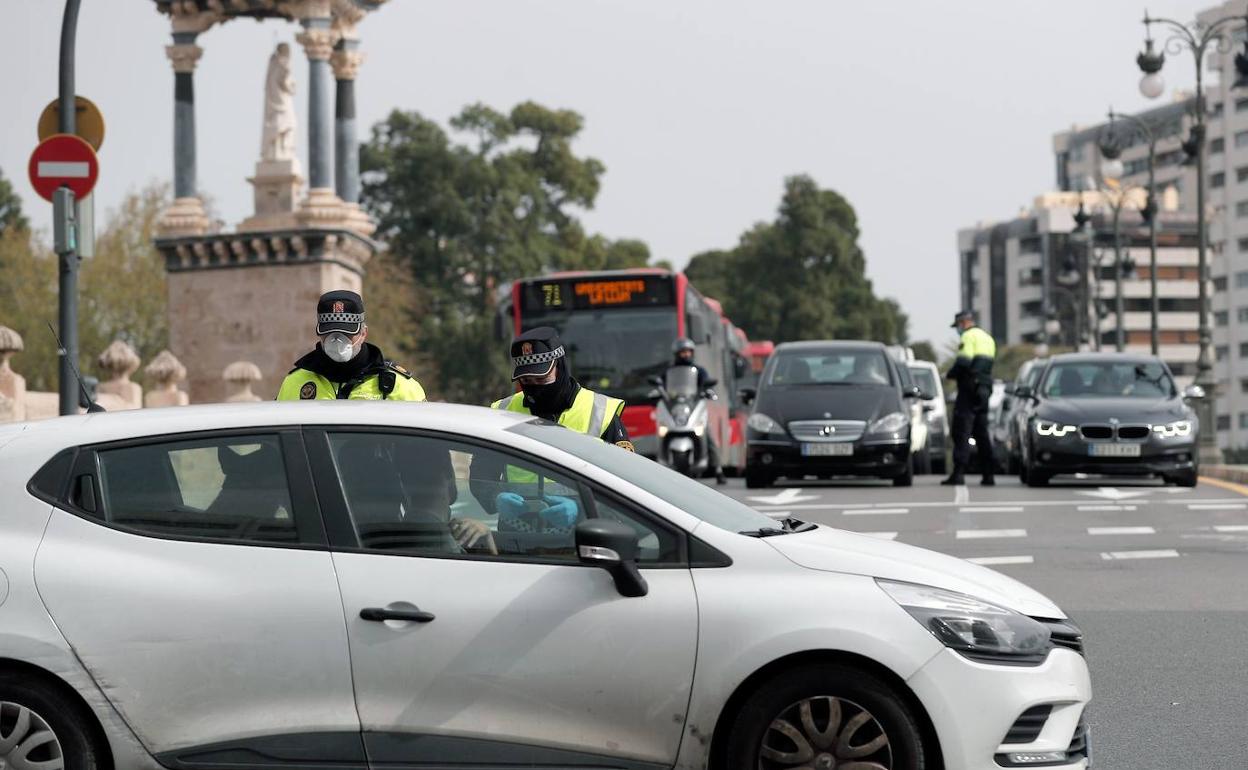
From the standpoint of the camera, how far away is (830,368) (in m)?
25.7

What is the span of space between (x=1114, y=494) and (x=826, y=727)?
17402 millimetres

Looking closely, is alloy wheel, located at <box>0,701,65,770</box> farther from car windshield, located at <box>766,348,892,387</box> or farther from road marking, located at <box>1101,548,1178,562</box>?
car windshield, located at <box>766,348,892,387</box>

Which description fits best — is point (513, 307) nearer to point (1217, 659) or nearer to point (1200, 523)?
point (1200, 523)

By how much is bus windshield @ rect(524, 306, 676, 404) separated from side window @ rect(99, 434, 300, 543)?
2519 centimetres

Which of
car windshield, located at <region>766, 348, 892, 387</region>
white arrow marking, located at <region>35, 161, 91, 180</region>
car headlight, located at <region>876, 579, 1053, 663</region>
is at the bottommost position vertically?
car headlight, located at <region>876, 579, 1053, 663</region>

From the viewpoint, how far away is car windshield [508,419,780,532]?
6492 mm

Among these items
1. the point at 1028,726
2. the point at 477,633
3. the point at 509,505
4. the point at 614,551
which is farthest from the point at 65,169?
the point at 1028,726

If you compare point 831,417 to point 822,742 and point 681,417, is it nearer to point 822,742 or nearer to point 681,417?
point 681,417

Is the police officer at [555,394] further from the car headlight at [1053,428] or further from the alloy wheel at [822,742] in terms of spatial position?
the car headlight at [1053,428]

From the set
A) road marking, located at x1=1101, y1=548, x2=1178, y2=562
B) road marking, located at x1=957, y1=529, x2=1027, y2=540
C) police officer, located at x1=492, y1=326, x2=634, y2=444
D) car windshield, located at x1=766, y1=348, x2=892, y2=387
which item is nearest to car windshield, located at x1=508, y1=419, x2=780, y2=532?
police officer, located at x1=492, y1=326, x2=634, y2=444

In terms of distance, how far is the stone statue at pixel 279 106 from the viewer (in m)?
51.6

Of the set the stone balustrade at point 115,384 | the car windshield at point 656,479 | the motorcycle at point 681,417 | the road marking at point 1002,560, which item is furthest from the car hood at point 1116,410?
the car windshield at point 656,479

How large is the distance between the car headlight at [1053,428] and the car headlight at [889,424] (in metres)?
1.70

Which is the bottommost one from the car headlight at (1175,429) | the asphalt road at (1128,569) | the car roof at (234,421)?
the asphalt road at (1128,569)
